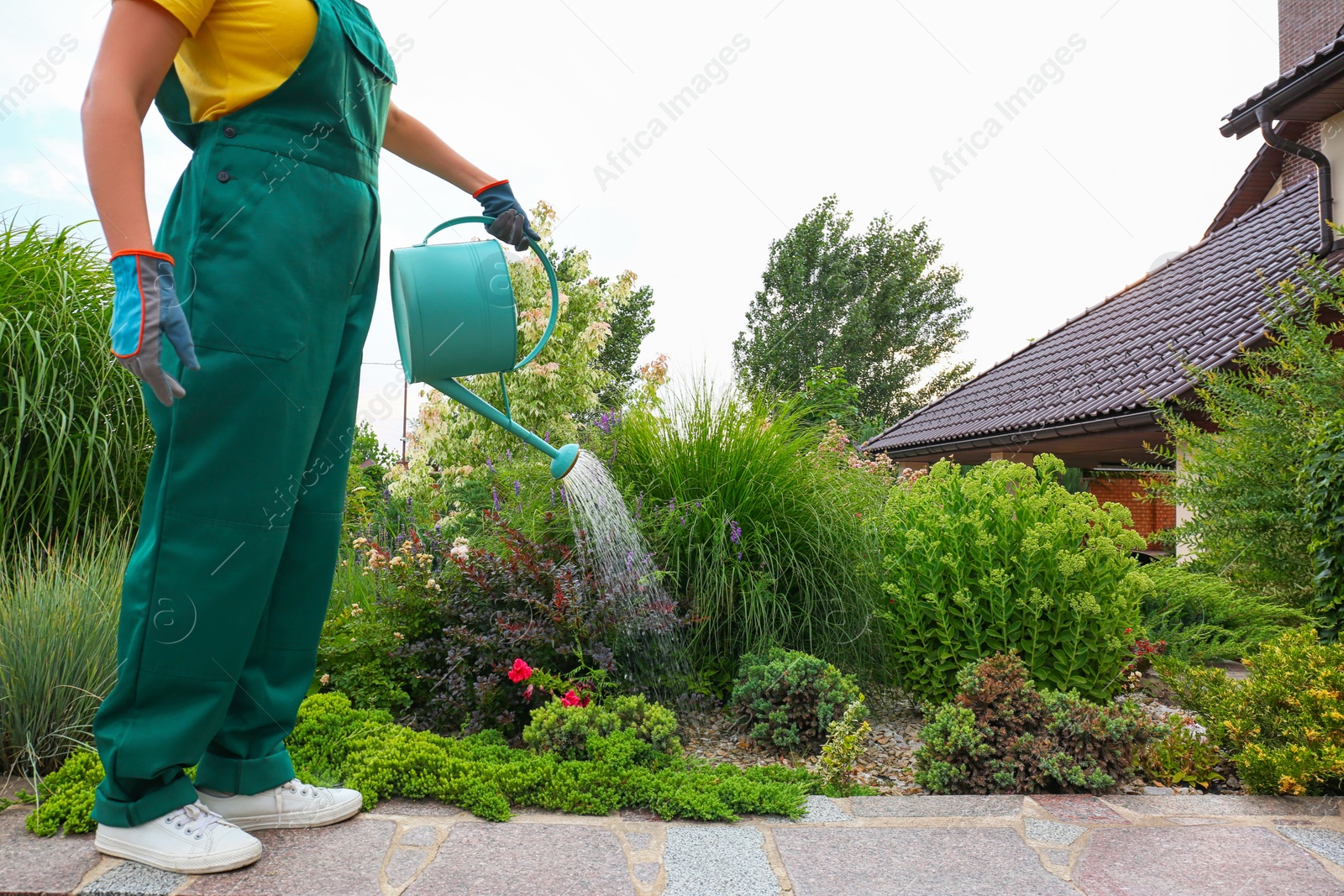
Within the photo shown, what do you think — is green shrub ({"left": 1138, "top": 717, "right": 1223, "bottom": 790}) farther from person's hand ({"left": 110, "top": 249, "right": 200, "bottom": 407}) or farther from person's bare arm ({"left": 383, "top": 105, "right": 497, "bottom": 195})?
person's hand ({"left": 110, "top": 249, "right": 200, "bottom": 407})

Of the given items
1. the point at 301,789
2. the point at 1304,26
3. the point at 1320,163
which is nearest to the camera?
the point at 301,789

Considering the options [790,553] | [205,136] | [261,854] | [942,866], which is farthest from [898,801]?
[205,136]

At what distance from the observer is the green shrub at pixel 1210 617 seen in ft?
12.7

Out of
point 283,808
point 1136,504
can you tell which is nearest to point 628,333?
point 1136,504

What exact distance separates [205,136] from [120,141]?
190mm

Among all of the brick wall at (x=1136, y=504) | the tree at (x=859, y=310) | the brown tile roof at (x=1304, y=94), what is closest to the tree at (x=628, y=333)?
the tree at (x=859, y=310)

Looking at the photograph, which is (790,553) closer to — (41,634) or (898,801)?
(898,801)

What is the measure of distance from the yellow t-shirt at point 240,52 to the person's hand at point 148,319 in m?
0.40

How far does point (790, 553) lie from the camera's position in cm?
305

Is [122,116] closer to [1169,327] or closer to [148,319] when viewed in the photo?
[148,319]

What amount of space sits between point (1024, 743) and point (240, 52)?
252cm

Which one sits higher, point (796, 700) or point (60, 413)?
point (60, 413)

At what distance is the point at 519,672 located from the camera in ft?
7.92

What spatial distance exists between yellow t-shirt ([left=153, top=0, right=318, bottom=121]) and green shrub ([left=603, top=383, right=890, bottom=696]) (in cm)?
185
